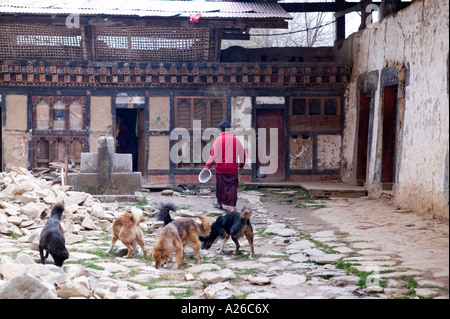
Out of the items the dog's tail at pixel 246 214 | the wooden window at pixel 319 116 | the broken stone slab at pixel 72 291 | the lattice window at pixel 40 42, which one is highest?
the lattice window at pixel 40 42

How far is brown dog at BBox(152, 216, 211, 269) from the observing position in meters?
5.83

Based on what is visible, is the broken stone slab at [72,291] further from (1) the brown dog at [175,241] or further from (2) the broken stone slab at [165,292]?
(1) the brown dog at [175,241]

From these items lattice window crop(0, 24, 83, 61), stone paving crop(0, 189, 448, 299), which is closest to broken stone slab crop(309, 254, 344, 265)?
stone paving crop(0, 189, 448, 299)

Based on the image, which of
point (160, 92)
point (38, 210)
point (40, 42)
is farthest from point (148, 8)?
→ point (38, 210)

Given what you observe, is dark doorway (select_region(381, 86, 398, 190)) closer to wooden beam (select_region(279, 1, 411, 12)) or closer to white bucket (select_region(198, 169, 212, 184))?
white bucket (select_region(198, 169, 212, 184))

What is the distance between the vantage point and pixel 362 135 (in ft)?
44.3

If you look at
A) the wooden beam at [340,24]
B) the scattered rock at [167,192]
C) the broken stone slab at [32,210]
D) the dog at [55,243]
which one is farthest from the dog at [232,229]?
the wooden beam at [340,24]

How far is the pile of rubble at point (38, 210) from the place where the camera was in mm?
7484

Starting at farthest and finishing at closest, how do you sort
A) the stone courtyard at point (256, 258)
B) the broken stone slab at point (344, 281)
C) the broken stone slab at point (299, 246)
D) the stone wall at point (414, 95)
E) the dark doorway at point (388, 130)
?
the dark doorway at point (388, 130)
the stone wall at point (414, 95)
the broken stone slab at point (299, 246)
the broken stone slab at point (344, 281)
the stone courtyard at point (256, 258)

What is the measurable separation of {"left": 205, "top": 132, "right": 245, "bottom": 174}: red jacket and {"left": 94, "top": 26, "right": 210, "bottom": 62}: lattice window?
4802 millimetres

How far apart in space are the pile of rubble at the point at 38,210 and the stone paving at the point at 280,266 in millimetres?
126

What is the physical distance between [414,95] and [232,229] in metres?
5.31

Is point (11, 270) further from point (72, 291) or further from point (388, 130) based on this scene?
point (388, 130)
